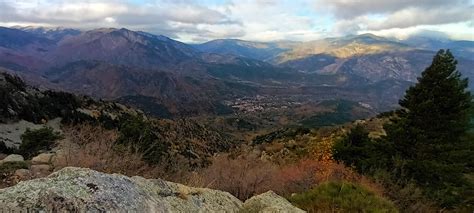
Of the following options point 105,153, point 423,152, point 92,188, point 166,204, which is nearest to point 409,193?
point 423,152

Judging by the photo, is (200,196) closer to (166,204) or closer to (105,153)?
(166,204)

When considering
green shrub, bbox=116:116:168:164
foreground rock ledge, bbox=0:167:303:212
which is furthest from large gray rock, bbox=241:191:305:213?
green shrub, bbox=116:116:168:164

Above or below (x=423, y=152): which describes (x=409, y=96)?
above

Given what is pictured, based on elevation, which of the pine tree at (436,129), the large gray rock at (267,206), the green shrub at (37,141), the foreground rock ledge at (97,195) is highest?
the foreground rock ledge at (97,195)

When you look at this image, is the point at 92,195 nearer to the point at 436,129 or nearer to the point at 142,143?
the point at 436,129

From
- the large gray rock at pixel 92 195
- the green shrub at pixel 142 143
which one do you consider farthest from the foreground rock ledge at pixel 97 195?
the green shrub at pixel 142 143

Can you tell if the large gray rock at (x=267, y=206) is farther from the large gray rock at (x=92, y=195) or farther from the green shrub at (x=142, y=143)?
the green shrub at (x=142, y=143)
